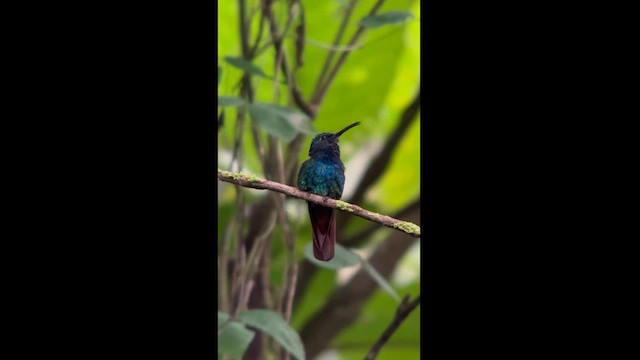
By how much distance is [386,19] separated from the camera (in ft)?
4.39

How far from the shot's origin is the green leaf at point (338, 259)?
4.16ft

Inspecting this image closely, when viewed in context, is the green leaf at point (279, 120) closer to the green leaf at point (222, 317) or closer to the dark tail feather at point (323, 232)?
the dark tail feather at point (323, 232)

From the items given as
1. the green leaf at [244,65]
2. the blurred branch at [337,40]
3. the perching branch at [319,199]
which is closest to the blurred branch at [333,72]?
the blurred branch at [337,40]

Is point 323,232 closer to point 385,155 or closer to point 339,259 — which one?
point 339,259

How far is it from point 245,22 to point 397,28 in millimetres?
323

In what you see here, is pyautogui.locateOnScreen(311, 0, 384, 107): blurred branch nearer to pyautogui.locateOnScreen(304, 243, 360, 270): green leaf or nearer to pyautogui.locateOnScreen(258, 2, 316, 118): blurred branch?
pyautogui.locateOnScreen(258, 2, 316, 118): blurred branch

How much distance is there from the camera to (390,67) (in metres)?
1.54

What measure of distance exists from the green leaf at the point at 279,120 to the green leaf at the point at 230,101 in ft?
0.07

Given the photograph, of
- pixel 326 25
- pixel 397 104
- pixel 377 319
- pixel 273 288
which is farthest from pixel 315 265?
pixel 326 25

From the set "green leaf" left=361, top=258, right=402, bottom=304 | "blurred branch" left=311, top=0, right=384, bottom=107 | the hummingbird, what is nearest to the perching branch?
the hummingbird

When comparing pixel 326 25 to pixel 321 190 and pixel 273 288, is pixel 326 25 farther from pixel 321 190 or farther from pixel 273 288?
pixel 273 288

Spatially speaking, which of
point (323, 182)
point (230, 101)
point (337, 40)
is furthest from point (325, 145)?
point (337, 40)

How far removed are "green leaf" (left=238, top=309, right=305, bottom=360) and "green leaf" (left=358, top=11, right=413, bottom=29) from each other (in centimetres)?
51
